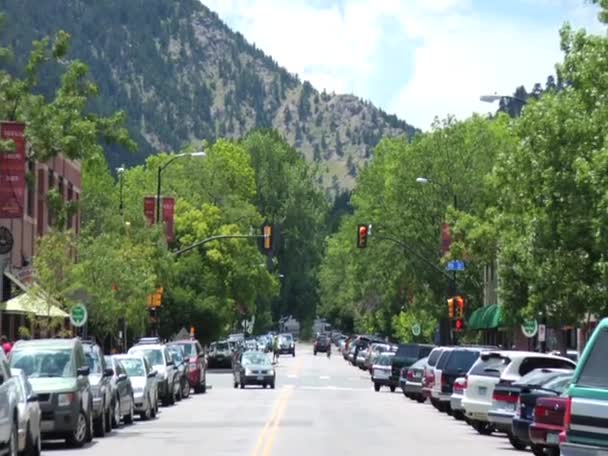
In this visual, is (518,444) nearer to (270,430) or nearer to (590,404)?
(270,430)

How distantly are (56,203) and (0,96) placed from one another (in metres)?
3.07

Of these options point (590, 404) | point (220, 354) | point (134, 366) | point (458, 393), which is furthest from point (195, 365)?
point (590, 404)

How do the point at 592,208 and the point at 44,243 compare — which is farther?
the point at 44,243

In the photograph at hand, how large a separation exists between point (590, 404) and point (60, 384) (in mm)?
14095

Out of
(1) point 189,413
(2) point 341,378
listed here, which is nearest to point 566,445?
(1) point 189,413

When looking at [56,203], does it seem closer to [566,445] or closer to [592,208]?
[592,208]

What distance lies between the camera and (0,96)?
35594mm

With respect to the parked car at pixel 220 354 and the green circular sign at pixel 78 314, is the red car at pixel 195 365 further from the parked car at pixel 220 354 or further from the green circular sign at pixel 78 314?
the parked car at pixel 220 354

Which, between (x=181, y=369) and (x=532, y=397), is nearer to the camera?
(x=532, y=397)

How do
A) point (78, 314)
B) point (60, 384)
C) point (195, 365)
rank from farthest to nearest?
point (195, 365), point (78, 314), point (60, 384)

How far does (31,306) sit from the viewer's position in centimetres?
4769

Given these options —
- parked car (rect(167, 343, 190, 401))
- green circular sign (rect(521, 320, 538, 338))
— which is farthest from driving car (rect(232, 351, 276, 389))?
green circular sign (rect(521, 320, 538, 338))

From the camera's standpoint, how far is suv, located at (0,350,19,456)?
20.7m

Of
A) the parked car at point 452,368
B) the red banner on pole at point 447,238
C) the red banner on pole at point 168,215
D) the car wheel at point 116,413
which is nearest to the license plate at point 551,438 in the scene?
the car wheel at point 116,413
